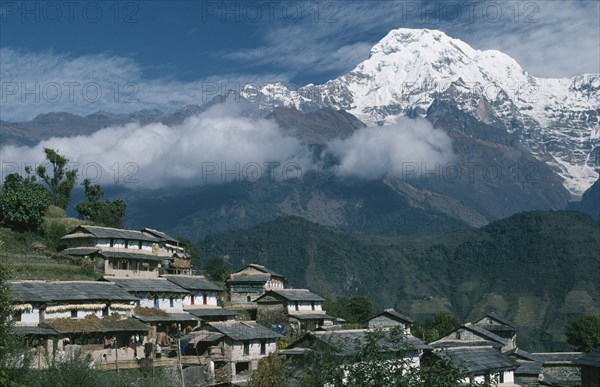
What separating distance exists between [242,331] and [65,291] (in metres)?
17.3

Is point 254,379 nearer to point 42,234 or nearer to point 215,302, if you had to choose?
point 215,302

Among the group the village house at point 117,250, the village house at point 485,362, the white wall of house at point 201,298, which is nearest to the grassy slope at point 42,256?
the village house at point 117,250

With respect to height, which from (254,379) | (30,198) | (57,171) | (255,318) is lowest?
(254,379)

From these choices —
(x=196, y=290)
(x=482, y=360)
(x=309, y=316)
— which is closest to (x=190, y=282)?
(x=196, y=290)

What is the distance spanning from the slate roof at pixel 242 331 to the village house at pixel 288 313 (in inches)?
958

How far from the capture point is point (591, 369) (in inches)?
1922

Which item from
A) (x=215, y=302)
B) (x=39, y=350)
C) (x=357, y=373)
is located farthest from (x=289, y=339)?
(x=357, y=373)

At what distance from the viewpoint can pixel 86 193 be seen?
12725 cm

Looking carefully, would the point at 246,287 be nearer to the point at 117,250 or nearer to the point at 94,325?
the point at 117,250

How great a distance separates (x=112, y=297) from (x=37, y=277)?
34.2ft

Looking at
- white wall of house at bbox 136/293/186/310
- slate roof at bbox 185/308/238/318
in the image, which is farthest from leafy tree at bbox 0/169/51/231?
slate roof at bbox 185/308/238/318

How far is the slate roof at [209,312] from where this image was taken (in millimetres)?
87137

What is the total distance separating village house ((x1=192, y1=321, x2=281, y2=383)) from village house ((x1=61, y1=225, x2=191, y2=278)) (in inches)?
795

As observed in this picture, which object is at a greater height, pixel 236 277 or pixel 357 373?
pixel 236 277
